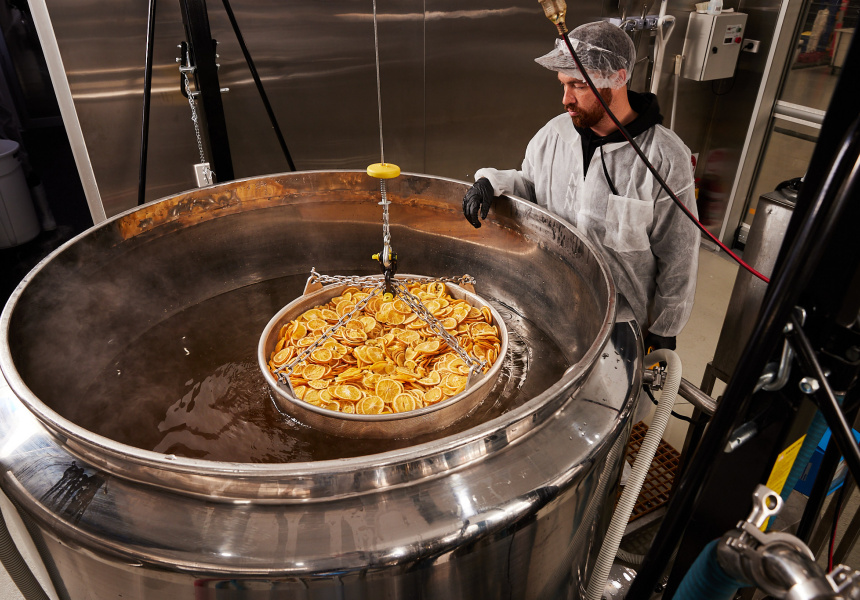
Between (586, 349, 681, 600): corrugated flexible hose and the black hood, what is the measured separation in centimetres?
97

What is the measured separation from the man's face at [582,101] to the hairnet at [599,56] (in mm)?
28

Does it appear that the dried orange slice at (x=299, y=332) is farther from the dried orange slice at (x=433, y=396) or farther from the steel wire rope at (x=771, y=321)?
the steel wire rope at (x=771, y=321)

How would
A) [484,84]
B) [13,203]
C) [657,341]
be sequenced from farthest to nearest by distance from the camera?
[484,84]
[13,203]
[657,341]

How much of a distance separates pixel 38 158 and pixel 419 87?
13.6 feet

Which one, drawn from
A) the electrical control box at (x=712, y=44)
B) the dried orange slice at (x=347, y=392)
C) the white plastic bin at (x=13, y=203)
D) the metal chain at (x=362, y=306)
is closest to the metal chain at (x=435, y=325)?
the metal chain at (x=362, y=306)

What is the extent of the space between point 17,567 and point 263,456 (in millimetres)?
666

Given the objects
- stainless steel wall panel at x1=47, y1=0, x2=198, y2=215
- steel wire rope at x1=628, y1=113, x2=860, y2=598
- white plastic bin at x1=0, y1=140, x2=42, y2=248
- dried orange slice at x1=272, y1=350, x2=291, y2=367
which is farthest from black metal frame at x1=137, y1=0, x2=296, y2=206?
steel wire rope at x1=628, y1=113, x2=860, y2=598

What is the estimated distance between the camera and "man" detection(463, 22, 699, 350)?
2.16m

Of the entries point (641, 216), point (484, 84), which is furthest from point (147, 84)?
point (484, 84)

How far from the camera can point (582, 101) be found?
2186 mm

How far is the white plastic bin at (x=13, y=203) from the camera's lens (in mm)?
3998

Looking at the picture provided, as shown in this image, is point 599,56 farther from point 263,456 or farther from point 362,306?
point 263,456

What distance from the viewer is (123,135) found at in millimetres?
3326

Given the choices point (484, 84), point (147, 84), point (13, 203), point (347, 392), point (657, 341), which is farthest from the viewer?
point (484, 84)
